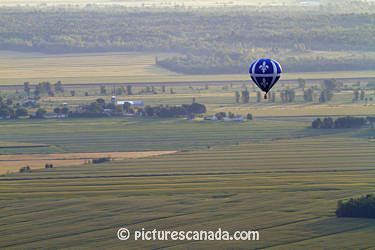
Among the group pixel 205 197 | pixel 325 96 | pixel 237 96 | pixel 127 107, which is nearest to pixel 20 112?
pixel 127 107

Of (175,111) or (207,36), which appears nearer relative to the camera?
(175,111)

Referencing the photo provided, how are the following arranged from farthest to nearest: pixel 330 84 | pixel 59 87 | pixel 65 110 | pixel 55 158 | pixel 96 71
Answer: pixel 96 71 → pixel 59 87 → pixel 330 84 → pixel 65 110 → pixel 55 158

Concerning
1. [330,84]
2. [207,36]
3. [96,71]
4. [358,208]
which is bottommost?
[358,208]

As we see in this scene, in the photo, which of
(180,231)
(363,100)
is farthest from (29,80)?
(180,231)

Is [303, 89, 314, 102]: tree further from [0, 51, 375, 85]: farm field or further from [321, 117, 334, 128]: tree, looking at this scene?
[321, 117, 334, 128]: tree

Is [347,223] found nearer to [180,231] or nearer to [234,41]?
[180,231]

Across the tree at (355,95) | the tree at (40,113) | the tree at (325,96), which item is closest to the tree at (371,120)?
the tree at (355,95)

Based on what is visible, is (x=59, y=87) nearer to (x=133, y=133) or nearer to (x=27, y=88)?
(x=27, y=88)

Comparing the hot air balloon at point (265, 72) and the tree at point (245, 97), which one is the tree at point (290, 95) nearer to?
the tree at point (245, 97)
